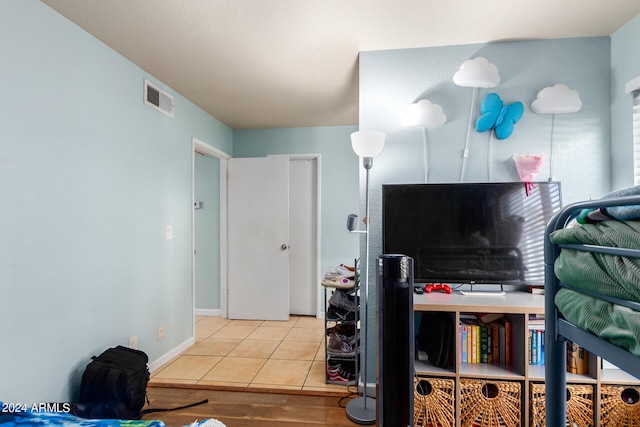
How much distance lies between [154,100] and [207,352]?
2.30 meters

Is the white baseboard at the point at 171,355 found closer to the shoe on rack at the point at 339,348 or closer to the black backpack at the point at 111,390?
the black backpack at the point at 111,390

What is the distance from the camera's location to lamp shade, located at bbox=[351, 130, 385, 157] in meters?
1.99

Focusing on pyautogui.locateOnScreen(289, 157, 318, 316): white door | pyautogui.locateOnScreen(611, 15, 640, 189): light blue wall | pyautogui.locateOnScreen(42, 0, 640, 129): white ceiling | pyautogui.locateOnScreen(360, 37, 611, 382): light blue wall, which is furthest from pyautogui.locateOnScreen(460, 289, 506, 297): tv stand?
pyautogui.locateOnScreen(289, 157, 318, 316): white door

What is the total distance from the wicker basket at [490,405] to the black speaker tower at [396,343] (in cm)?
51

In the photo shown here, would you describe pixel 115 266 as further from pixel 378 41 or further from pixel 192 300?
pixel 378 41

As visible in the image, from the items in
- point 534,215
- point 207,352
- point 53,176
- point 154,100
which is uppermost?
point 154,100

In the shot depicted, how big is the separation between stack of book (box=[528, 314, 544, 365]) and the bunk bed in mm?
804

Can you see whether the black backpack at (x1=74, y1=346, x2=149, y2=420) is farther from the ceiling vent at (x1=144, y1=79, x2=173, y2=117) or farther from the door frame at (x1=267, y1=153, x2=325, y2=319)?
the door frame at (x1=267, y1=153, x2=325, y2=319)

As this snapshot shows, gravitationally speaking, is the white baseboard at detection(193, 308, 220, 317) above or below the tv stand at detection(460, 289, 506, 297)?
below

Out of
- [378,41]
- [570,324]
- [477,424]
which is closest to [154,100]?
[378,41]

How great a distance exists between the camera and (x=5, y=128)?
5.07 ft

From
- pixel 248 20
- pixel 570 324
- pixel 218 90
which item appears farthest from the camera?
pixel 218 90

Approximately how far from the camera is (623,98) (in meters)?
1.97

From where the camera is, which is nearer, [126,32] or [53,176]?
[53,176]
